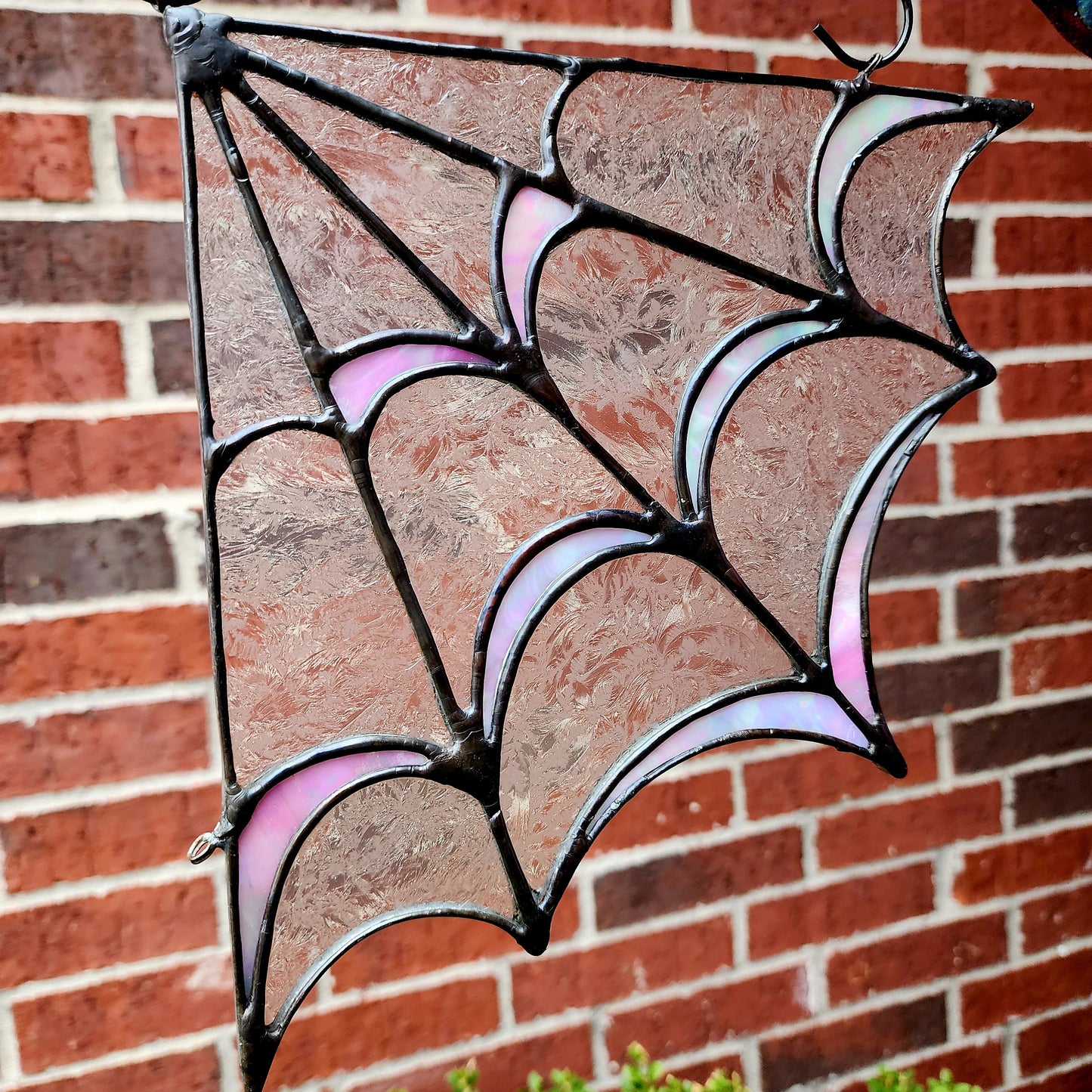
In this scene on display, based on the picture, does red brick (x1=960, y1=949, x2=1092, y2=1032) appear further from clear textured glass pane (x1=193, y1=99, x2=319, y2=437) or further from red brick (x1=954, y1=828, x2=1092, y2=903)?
clear textured glass pane (x1=193, y1=99, x2=319, y2=437)

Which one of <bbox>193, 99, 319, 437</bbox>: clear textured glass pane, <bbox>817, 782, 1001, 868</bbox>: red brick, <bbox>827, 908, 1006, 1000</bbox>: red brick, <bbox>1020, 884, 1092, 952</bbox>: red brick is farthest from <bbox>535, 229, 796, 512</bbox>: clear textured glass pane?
<bbox>1020, 884, 1092, 952</bbox>: red brick

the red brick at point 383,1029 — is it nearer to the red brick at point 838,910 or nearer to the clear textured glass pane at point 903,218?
the red brick at point 838,910

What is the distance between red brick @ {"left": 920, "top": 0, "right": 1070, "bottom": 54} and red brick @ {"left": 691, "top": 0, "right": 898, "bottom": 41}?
37 millimetres

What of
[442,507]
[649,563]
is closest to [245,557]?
[442,507]

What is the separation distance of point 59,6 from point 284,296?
1.09ft

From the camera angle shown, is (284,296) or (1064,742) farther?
(1064,742)

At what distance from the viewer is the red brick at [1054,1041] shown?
87 centimetres

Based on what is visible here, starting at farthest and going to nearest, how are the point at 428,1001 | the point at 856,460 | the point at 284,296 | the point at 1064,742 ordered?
1. the point at 1064,742
2. the point at 428,1001
3. the point at 856,460
4. the point at 284,296

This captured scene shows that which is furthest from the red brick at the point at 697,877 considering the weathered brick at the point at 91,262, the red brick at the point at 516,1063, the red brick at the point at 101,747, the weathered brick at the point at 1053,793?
the weathered brick at the point at 91,262

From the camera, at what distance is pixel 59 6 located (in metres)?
0.55

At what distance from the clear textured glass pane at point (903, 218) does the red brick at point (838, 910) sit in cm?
52

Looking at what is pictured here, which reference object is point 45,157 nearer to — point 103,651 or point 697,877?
point 103,651

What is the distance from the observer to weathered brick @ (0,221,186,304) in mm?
561

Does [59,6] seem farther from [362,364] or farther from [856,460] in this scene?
[856,460]
